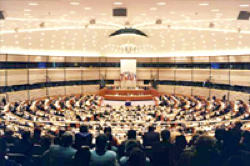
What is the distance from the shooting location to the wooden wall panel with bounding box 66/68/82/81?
3203cm

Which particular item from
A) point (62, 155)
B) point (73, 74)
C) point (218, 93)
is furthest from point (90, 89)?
point (62, 155)

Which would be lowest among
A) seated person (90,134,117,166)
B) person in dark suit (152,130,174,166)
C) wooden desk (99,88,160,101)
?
wooden desk (99,88,160,101)

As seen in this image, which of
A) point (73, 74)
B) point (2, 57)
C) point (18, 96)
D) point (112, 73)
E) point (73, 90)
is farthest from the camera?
point (112, 73)

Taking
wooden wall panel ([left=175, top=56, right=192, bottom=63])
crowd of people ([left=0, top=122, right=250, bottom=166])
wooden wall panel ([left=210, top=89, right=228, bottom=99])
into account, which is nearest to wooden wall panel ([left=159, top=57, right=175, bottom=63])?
wooden wall panel ([left=175, top=56, right=192, bottom=63])

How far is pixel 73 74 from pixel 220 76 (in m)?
17.7

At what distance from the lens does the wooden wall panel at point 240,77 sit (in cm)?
2377

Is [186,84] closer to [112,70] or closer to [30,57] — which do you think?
[112,70]

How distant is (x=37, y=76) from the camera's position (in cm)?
2831

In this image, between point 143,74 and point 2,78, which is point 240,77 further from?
point 2,78

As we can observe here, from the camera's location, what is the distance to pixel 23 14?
1149 centimetres

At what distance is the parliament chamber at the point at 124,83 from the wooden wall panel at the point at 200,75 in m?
0.12

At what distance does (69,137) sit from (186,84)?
30.0 metres

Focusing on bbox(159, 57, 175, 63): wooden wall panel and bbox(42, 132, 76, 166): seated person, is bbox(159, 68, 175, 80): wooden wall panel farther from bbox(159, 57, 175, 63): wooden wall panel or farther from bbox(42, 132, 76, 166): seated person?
bbox(42, 132, 76, 166): seated person

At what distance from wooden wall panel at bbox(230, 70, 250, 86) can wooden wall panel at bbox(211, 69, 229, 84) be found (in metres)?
0.74
